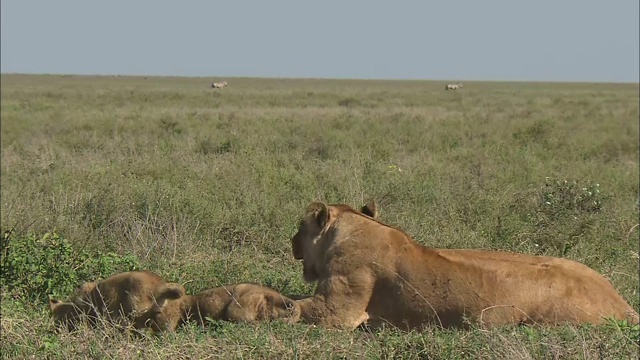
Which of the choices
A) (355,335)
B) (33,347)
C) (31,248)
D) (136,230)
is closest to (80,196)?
(136,230)

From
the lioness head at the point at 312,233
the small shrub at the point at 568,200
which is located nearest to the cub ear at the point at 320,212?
the lioness head at the point at 312,233

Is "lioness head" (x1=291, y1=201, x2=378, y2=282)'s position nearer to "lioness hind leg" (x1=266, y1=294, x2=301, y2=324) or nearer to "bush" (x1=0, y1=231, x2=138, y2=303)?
"lioness hind leg" (x1=266, y1=294, x2=301, y2=324)

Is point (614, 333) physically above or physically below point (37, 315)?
above

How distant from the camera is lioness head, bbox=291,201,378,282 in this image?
5492 millimetres

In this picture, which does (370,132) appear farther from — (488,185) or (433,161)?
(488,185)

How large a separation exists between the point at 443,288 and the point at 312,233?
1000 mm

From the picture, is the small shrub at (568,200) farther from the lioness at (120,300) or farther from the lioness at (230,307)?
the lioness at (120,300)

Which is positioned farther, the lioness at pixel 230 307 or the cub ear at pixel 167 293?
the cub ear at pixel 167 293

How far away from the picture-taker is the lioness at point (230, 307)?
5.02 meters

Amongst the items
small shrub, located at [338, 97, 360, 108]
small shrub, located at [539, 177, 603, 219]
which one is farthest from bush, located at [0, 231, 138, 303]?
small shrub, located at [338, 97, 360, 108]

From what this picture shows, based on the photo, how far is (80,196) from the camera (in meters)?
9.09

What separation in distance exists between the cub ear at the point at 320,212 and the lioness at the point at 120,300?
102 centimetres

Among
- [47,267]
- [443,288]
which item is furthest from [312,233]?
[47,267]

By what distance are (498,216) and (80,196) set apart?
182 inches
